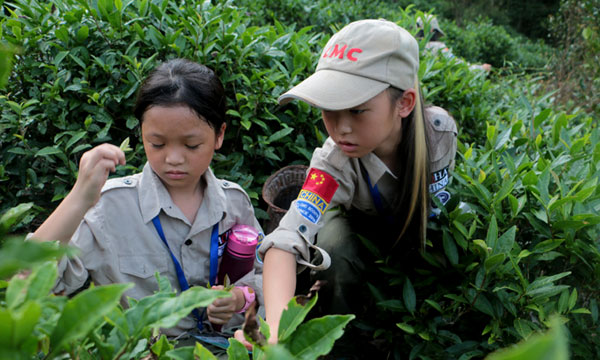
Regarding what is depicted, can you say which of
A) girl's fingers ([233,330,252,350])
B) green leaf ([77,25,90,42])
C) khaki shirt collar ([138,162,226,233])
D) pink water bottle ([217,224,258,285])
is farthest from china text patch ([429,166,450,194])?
green leaf ([77,25,90,42])

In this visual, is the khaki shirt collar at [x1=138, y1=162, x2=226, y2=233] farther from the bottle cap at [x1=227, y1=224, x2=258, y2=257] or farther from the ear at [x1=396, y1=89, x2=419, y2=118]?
the ear at [x1=396, y1=89, x2=419, y2=118]

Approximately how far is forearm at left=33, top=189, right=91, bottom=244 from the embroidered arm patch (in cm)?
82

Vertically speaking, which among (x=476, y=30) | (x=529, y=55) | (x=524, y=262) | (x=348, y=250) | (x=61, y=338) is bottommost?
(x=529, y=55)

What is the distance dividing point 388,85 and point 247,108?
3.54ft

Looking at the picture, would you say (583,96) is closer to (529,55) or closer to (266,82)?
(266,82)

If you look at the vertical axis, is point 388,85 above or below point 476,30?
above

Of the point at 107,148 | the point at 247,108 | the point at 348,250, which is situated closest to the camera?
the point at 107,148

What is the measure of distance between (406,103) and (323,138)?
37.4 inches

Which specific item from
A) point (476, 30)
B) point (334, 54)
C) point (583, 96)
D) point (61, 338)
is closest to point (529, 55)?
point (476, 30)

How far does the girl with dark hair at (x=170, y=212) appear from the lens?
6.63 ft

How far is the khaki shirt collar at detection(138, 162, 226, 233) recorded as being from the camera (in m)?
2.13

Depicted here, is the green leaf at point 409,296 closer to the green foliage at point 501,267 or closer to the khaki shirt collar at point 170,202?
the green foliage at point 501,267

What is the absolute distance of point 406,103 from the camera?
2100 mm

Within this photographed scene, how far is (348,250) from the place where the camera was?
2.51 meters
